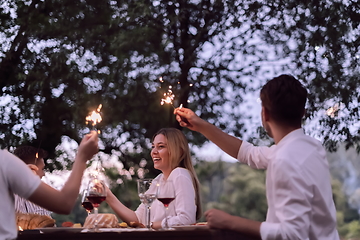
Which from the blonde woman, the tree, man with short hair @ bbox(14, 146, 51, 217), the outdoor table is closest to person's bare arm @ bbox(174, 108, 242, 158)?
the outdoor table

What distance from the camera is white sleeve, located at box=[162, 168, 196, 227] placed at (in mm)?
3648

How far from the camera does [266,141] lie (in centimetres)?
970

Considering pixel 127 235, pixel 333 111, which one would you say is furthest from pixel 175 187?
pixel 333 111

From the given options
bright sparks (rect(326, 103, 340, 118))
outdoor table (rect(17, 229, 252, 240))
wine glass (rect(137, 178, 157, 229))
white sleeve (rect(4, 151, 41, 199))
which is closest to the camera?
white sleeve (rect(4, 151, 41, 199))

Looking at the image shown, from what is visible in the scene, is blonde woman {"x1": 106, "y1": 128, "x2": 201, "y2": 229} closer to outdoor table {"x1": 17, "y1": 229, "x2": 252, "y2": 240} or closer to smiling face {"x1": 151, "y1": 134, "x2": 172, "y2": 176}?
smiling face {"x1": 151, "y1": 134, "x2": 172, "y2": 176}

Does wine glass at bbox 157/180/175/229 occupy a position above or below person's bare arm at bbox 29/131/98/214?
above

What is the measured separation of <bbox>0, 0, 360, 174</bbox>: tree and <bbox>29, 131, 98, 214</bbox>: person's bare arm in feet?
22.4

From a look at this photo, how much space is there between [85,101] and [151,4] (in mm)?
2178

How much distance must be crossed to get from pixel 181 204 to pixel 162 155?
611 mm

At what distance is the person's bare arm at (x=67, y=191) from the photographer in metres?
1.99

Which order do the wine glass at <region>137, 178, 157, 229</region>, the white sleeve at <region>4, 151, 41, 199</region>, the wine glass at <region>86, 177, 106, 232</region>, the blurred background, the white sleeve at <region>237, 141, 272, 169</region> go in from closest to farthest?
the white sleeve at <region>4, 151, 41, 199</region> < the white sleeve at <region>237, 141, 272, 169</region> < the wine glass at <region>86, 177, 106, 232</region> < the wine glass at <region>137, 178, 157, 229</region> < the blurred background

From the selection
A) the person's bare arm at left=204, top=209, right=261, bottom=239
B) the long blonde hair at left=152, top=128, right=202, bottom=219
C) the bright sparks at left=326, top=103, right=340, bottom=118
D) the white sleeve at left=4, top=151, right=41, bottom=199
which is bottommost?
the person's bare arm at left=204, top=209, right=261, bottom=239

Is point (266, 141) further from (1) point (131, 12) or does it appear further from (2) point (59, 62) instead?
(2) point (59, 62)

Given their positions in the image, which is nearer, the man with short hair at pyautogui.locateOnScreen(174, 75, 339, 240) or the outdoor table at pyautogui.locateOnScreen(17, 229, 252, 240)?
the man with short hair at pyautogui.locateOnScreen(174, 75, 339, 240)
